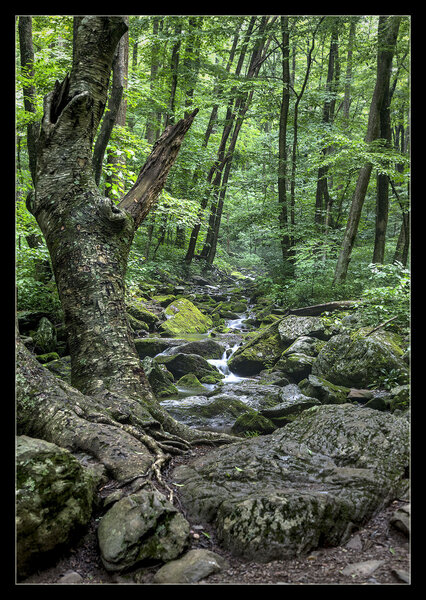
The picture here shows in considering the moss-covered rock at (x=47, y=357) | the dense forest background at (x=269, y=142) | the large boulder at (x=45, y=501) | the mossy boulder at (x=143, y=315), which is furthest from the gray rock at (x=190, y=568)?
the mossy boulder at (x=143, y=315)

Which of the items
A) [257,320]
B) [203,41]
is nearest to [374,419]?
[257,320]

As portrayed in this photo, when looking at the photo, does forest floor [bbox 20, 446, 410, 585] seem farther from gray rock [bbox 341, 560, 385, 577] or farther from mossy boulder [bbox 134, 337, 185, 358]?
mossy boulder [bbox 134, 337, 185, 358]

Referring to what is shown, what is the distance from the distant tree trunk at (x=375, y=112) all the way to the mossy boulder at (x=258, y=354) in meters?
3.17

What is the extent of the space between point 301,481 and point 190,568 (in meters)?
1.09

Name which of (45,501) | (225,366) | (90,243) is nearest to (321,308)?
(225,366)

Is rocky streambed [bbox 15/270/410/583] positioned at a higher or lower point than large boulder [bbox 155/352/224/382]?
higher

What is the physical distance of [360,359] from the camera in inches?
261

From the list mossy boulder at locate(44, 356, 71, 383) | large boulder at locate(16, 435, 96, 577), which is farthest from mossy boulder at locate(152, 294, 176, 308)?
large boulder at locate(16, 435, 96, 577)

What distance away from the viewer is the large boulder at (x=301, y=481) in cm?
217

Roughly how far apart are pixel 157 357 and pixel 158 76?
11.5m

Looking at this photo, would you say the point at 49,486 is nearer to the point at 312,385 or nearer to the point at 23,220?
the point at 312,385

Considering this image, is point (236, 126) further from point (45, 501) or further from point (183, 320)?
point (45, 501)

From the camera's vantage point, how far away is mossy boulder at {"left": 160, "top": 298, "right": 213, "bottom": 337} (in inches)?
445

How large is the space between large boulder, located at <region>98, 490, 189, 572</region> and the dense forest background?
14.3ft
